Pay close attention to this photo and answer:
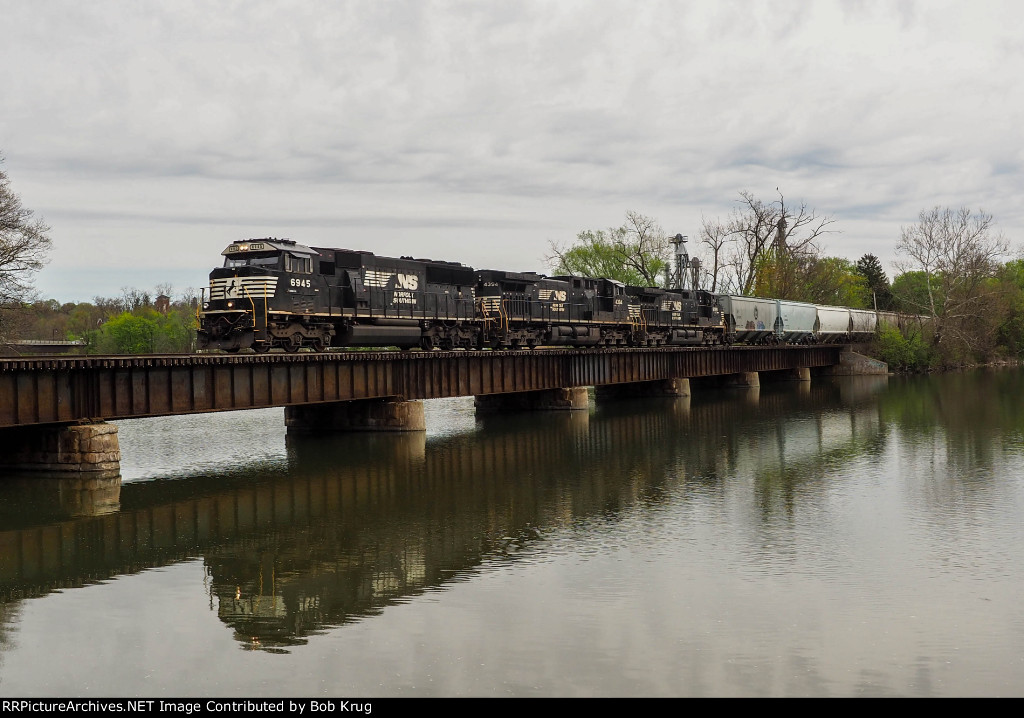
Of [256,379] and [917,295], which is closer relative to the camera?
[256,379]

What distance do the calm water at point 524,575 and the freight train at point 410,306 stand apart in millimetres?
4396

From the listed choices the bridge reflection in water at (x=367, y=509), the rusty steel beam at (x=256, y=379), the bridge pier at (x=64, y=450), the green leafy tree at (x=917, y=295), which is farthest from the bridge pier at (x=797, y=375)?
the bridge pier at (x=64, y=450)

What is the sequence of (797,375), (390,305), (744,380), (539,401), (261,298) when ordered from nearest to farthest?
(261,298) < (390,305) < (539,401) < (744,380) < (797,375)

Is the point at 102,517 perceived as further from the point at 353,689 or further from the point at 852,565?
the point at 852,565

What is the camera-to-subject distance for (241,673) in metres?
10.3

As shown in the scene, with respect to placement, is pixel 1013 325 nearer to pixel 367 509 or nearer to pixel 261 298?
pixel 261 298

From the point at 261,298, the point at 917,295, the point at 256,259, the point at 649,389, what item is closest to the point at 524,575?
the point at 261,298

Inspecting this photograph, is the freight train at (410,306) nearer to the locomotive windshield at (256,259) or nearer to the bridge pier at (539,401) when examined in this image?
the locomotive windshield at (256,259)

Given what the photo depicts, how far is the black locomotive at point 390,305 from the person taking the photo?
89.8ft

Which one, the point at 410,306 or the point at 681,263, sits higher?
the point at 681,263

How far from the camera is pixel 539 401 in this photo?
44219 mm

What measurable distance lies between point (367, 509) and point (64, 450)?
29.5 feet

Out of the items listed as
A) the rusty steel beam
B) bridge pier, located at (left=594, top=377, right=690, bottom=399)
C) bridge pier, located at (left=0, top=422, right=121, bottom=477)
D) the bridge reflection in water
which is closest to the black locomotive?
the rusty steel beam

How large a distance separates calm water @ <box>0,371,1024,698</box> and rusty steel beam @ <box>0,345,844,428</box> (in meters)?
2.08
